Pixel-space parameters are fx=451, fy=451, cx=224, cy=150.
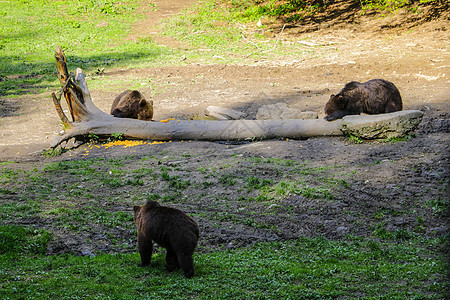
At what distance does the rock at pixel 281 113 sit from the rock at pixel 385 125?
1.71 metres

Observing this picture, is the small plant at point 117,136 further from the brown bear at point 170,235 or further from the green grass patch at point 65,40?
the green grass patch at point 65,40

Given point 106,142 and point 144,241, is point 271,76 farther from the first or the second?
point 144,241

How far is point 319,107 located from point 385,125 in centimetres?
346

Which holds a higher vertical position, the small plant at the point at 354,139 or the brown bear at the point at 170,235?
the small plant at the point at 354,139

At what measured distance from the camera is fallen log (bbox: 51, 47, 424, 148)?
11180mm

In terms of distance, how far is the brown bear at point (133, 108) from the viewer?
12.8 meters

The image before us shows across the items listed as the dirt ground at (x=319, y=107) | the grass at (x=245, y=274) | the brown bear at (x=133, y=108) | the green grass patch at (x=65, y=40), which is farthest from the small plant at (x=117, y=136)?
the green grass patch at (x=65, y=40)

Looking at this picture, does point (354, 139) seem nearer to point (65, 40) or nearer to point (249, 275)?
point (249, 275)

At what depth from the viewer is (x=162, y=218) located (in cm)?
525

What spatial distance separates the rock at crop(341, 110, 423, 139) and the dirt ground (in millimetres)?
309

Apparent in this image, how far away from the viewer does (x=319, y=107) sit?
13516 mm

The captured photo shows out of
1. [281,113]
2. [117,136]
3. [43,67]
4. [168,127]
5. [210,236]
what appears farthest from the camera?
[43,67]

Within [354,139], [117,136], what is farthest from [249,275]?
[117,136]

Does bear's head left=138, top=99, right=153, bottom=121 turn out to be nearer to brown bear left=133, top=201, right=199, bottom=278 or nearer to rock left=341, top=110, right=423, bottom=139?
rock left=341, top=110, right=423, bottom=139
